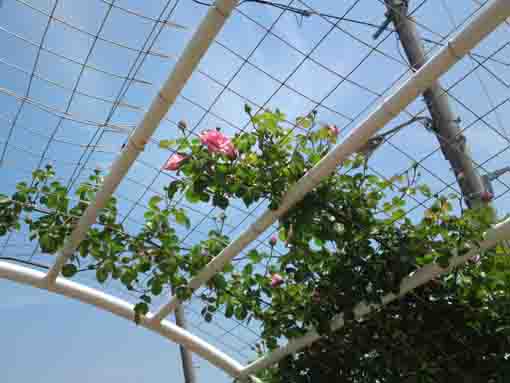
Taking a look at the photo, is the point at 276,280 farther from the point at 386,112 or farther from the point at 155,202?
the point at 386,112

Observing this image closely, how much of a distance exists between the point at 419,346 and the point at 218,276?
104cm

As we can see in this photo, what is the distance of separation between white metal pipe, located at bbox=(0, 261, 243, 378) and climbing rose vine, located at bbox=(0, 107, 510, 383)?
81 centimetres

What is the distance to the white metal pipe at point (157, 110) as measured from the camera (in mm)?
1912

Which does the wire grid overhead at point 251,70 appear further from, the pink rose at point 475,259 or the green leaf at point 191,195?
the green leaf at point 191,195

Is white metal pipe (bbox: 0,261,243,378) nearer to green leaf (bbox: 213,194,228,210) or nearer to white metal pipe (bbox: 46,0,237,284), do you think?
white metal pipe (bbox: 46,0,237,284)

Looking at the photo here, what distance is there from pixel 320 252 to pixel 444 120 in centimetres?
85

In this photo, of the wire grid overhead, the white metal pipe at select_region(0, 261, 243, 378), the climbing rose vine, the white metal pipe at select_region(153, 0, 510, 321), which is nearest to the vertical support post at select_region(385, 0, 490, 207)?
the wire grid overhead

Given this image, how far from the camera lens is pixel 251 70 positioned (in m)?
2.79

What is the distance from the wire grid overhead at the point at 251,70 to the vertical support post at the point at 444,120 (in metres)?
0.05

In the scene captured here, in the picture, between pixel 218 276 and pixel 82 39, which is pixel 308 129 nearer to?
pixel 218 276

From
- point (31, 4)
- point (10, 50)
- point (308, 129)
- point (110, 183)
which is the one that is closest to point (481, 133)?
point (308, 129)

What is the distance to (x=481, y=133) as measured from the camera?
8.79ft

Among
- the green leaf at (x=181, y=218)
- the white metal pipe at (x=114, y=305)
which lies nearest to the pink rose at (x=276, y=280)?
the green leaf at (x=181, y=218)

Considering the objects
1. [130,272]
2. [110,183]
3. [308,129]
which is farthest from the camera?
[130,272]
